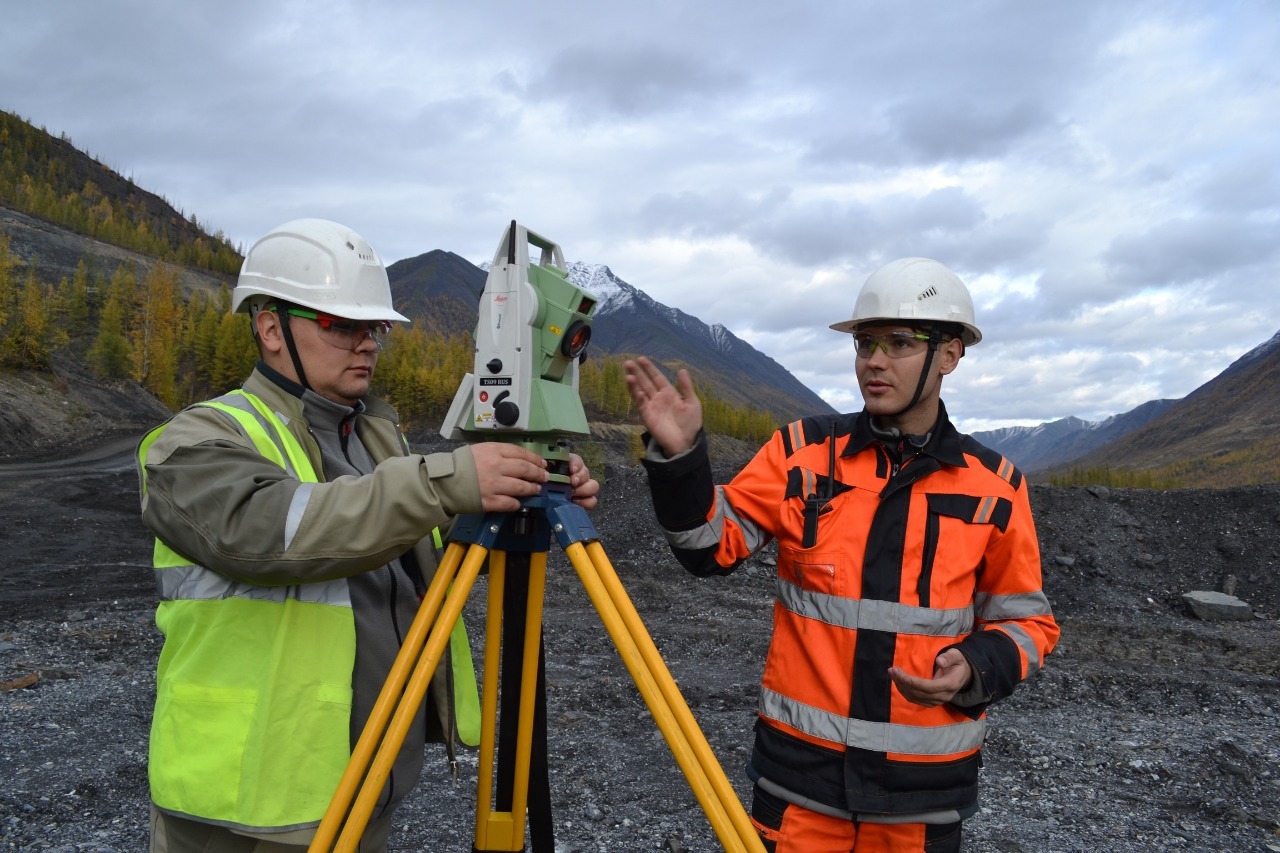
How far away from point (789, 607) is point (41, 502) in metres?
15.6

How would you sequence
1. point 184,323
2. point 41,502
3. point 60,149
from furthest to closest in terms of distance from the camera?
point 60,149 → point 184,323 → point 41,502

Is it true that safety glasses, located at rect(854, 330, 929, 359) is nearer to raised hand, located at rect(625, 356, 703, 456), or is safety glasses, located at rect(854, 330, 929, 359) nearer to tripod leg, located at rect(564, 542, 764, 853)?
raised hand, located at rect(625, 356, 703, 456)

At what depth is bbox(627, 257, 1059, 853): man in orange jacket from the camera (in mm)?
2043

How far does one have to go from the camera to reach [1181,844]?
407cm

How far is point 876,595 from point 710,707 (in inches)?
160

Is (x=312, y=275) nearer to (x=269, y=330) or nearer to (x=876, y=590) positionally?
(x=269, y=330)

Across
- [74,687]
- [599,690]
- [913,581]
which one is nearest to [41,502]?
[74,687]

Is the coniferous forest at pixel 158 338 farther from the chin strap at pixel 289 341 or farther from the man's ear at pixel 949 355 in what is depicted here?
the chin strap at pixel 289 341

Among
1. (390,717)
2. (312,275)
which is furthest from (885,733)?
(312,275)

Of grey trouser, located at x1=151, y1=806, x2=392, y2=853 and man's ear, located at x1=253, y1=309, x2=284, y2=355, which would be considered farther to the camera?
man's ear, located at x1=253, y1=309, x2=284, y2=355

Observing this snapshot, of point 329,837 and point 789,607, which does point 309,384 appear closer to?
point 329,837

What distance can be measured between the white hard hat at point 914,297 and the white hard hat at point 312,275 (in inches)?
55.0

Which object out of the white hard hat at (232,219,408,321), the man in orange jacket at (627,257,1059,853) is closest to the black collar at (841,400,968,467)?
the man in orange jacket at (627,257,1059,853)

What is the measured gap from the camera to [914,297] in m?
2.37
